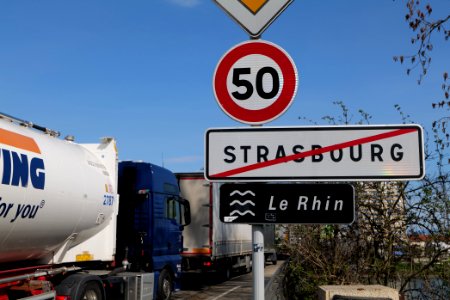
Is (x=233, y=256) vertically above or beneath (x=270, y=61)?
beneath

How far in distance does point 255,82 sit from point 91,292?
7.80 m

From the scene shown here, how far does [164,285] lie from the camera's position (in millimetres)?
13242

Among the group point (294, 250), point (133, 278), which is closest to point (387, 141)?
point (294, 250)

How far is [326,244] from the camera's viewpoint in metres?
8.88

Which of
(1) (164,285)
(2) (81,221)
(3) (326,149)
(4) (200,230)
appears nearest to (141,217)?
(1) (164,285)

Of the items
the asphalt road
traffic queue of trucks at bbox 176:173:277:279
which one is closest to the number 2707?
the asphalt road

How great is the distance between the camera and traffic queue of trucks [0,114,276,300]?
7.16 metres

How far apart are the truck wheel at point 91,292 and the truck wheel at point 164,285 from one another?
3.18 m

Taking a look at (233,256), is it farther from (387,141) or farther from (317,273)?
(387,141)

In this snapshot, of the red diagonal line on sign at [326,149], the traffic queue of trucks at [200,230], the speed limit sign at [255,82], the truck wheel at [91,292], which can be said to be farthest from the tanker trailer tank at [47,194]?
the traffic queue of trucks at [200,230]

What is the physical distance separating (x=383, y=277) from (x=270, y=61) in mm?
5884

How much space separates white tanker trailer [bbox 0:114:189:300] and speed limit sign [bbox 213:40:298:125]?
456 cm

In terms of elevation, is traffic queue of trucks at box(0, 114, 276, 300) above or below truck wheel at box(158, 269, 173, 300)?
above

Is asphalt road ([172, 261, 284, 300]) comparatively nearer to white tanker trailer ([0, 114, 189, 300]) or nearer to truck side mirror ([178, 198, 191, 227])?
truck side mirror ([178, 198, 191, 227])
